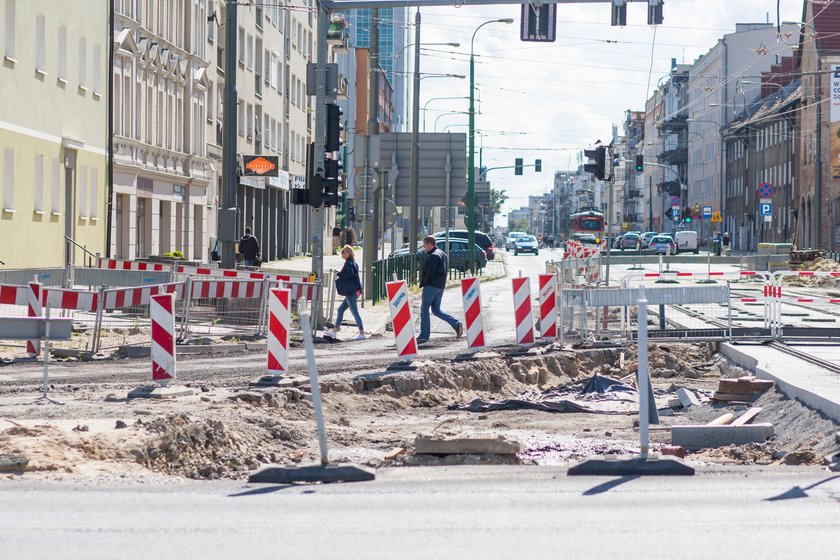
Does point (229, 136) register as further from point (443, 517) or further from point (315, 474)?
point (443, 517)

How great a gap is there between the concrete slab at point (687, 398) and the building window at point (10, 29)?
64.9ft

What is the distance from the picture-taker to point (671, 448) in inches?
410

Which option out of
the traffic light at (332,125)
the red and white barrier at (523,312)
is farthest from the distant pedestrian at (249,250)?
the red and white barrier at (523,312)

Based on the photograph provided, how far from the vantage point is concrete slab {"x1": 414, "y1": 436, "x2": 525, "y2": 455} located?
33.9 ft

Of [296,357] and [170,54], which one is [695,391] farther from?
[170,54]

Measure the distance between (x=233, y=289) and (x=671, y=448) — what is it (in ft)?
39.1

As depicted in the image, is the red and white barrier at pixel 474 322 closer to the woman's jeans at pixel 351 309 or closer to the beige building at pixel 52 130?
the woman's jeans at pixel 351 309

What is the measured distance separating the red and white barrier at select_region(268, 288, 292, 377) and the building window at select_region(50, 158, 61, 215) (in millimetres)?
19882

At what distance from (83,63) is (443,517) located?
99.1ft

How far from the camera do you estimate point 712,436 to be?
11422 mm

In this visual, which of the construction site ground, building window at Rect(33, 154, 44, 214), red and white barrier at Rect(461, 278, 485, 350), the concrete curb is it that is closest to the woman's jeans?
red and white barrier at Rect(461, 278, 485, 350)

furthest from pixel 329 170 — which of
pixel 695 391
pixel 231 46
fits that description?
pixel 695 391

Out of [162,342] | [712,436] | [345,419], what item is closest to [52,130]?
[162,342]

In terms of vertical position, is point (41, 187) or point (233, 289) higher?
point (41, 187)
